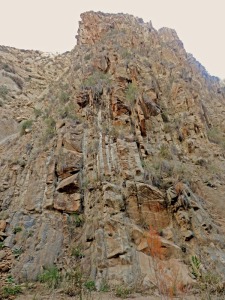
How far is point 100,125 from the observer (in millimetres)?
11594

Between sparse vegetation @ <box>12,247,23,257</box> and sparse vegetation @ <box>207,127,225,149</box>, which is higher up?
sparse vegetation @ <box>207,127,225,149</box>

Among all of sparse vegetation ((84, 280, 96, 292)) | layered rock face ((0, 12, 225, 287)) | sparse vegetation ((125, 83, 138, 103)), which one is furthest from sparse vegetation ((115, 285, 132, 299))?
sparse vegetation ((125, 83, 138, 103))

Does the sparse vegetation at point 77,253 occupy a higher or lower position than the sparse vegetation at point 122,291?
higher

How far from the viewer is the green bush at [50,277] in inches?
283

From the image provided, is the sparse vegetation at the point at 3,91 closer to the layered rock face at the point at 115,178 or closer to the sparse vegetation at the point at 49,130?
the layered rock face at the point at 115,178

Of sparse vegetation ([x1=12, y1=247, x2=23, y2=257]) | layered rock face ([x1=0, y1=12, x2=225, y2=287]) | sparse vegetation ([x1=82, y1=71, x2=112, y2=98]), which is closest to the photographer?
layered rock face ([x1=0, y1=12, x2=225, y2=287])

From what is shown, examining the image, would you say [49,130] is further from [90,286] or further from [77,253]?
[90,286]

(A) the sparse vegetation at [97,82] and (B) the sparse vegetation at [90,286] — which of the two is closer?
(B) the sparse vegetation at [90,286]

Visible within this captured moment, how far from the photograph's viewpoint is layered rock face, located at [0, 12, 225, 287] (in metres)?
7.87

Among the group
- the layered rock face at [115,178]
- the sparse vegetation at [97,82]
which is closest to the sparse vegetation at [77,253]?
the layered rock face at [115,178]

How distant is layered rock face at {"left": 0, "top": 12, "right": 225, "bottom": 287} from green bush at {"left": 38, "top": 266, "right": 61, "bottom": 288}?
0.23 m

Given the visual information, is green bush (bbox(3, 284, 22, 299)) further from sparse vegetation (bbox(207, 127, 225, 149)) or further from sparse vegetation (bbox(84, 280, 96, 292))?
sparse vegetation (bbox(207, 127, 225, 149))

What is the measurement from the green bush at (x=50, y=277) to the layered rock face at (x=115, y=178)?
0.76 ft

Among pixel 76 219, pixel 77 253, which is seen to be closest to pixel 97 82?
pixel 76 219
